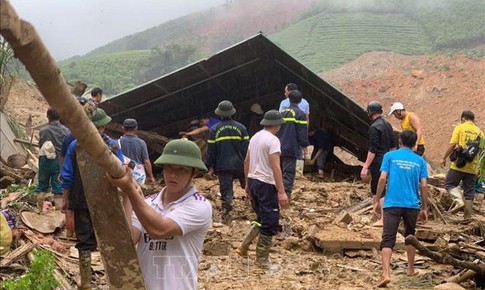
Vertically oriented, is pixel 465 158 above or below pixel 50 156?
below

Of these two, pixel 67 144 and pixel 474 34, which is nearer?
pixel 67 144

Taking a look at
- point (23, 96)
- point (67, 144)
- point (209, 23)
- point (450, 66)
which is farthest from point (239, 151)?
point (209, 23)

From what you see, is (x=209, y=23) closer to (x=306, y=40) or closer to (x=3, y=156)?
(x=306, y=40)

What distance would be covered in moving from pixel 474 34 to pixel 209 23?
58.6 meters

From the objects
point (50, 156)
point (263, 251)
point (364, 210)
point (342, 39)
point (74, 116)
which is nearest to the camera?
point (74, 116)

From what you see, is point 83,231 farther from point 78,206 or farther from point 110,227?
point 110,227

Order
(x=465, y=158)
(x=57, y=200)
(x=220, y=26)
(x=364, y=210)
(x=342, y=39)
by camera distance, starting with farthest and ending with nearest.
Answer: (x=220, y=26) < (x=342, y=39) < (x=364, y=210) < (x=465, y=158) < (x=57, y=200)

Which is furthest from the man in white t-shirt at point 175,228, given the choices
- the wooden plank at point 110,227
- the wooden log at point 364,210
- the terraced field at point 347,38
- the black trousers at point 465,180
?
the terraced field at point 347,38

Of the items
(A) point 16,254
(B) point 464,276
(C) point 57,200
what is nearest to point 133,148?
(C) point 57,200

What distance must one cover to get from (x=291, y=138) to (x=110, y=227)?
244 inches

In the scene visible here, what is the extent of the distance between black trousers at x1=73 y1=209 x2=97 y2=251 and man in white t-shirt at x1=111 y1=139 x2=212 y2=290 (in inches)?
105

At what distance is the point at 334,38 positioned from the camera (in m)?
60.0

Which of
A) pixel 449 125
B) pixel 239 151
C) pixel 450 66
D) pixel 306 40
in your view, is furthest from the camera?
pixel 306 40

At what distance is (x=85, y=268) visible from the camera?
553 cm
